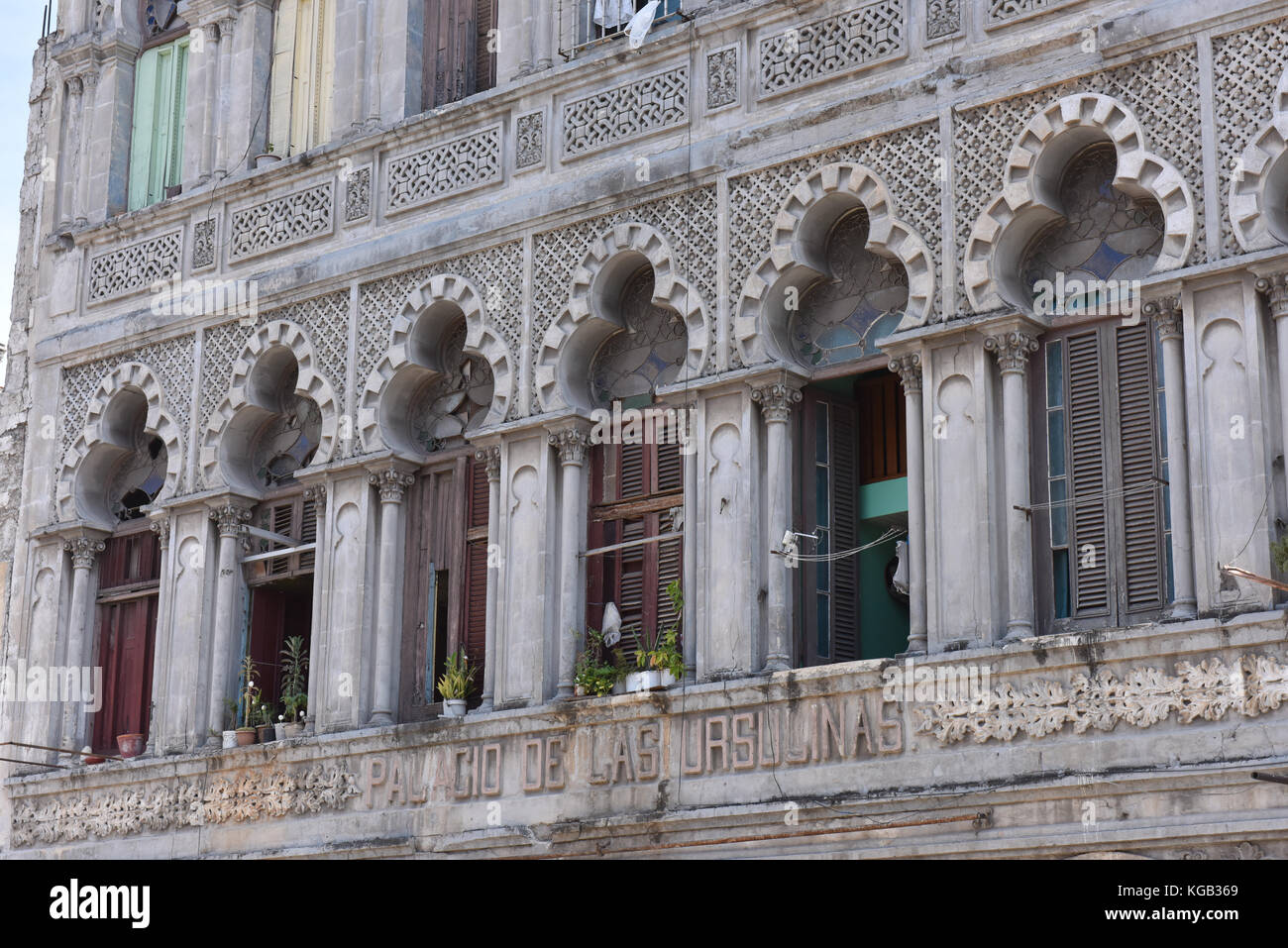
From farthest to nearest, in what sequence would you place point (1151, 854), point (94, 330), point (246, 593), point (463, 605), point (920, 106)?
point (94, 330) < point (246, 593) < point (463, 605) < point (920, 106) < point (1151, 854)

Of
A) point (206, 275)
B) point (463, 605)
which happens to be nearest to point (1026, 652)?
point (463, 605)

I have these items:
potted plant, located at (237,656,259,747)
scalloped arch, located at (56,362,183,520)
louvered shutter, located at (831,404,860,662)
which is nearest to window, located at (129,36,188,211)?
scalloped arch, located at (56,362,183,520)

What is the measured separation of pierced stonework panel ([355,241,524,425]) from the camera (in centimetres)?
1861

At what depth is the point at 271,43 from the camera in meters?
21.8

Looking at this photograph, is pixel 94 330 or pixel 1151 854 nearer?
pixel 1151 854

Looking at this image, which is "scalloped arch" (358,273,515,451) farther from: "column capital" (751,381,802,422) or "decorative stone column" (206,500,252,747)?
"column capital" (751,381,802,422)

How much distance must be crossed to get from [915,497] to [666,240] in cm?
314

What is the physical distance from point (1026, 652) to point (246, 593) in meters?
7.81

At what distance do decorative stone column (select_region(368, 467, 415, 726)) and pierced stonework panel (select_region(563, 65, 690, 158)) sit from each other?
3.06 meters

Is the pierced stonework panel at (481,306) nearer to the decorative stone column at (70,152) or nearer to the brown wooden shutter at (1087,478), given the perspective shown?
the decorative stone column at (70,152)

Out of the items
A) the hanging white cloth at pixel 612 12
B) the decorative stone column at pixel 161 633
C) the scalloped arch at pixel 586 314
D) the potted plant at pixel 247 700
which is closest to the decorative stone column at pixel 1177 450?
the scalloped arch at pixel 586 314

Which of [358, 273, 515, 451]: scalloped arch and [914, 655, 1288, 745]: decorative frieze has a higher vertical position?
[358, 273, 515, 451]: scalloped arch

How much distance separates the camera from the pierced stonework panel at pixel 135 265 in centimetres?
2134
